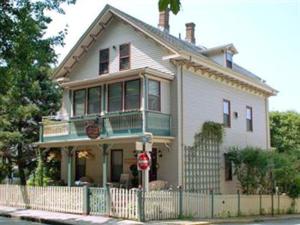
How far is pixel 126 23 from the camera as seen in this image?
78.5ft

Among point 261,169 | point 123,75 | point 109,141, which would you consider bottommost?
point 261,169

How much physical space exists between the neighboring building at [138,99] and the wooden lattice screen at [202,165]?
430 millimetres

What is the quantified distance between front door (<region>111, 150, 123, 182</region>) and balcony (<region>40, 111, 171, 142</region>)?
2517mm

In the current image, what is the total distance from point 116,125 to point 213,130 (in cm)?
558

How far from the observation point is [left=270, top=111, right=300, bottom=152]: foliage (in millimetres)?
40844

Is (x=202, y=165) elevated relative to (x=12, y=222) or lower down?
elevated

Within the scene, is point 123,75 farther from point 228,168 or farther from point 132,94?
point 228,168

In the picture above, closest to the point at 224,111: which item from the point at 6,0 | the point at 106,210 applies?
the point at 106,210

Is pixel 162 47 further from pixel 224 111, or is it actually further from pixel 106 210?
pixel 106 210

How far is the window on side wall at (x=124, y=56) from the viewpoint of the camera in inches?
942

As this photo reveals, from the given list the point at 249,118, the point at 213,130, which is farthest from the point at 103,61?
the point at 249,118

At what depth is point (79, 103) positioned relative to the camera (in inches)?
985

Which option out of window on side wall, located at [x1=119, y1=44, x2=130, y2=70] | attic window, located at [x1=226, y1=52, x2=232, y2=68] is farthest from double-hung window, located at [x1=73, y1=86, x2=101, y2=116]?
attic window, located at [x1=226, y1=52, x2=232, y2=68]

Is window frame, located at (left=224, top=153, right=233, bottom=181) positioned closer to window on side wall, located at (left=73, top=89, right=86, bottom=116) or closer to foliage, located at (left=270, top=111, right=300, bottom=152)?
window on side wall, located at (left=73, top=89, right=86, bottom=116)
